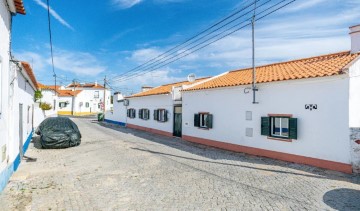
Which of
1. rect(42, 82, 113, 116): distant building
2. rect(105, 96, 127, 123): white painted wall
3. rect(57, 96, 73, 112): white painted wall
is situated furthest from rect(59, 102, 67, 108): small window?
rect(105, 96, 127, 123): white painted wall

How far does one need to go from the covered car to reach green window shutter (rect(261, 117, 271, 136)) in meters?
10.0

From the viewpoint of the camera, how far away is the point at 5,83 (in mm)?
7188

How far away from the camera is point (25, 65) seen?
31.0ft

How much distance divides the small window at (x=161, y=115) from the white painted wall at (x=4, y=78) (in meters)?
13.8

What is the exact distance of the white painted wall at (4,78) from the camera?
6.69m

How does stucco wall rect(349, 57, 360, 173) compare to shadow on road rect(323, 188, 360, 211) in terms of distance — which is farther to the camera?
stucco wall rect(349, 57, 360, 173)

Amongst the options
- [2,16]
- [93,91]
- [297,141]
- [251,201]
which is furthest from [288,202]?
[93,91]

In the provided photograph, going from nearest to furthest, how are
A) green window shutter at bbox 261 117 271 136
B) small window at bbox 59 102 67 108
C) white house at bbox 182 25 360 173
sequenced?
white house at bbox 182 25 360 173 < green window shutter at bbox 261 117 271 136 < small window at bbox 59 102 67 108

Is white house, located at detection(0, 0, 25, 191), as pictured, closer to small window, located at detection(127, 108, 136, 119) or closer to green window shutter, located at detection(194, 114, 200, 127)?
green window shutter, located at detection(194, 114, 200, 127)

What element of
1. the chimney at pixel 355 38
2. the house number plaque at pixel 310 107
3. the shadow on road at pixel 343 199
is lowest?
the shadow on road at pixel 343 199

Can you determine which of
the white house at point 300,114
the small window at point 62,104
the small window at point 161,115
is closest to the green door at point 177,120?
the small window at point 161,115

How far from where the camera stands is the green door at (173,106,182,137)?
64.0 ft

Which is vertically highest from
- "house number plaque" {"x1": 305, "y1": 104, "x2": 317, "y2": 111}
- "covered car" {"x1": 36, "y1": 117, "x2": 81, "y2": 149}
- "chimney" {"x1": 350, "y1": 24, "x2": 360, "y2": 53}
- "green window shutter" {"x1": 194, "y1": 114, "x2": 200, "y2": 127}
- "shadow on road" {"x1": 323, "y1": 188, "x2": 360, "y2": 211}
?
"chimney" {"x1": 350, "y1": 24, "x2": 360, "y2": 53}

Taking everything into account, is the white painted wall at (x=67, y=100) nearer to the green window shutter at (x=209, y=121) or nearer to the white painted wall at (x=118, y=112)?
the white painted wall at (x=118, y=112)
